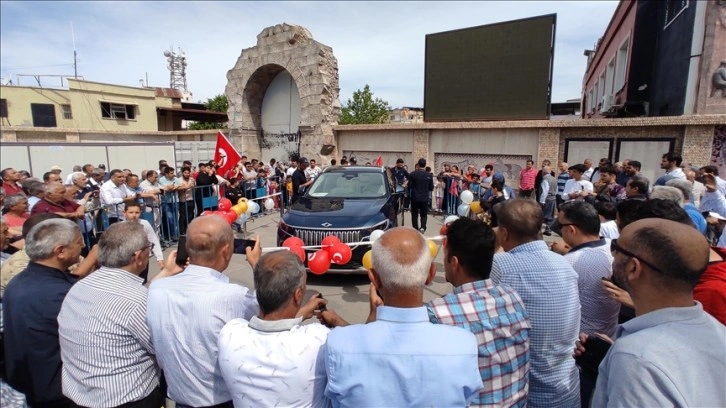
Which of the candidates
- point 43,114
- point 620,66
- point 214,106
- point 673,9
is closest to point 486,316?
point 673,9

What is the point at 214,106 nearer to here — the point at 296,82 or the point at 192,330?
the point at 296,82

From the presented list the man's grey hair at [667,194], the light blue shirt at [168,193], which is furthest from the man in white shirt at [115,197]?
the man's grey hair at [667,194]

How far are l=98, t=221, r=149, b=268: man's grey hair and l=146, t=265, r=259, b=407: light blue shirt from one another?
1.27 ft

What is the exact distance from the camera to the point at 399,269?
149 cm

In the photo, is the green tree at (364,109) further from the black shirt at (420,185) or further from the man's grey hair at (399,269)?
the man's grey hair at (399,269)

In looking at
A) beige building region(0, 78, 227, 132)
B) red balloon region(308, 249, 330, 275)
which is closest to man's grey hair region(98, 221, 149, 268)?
red balloon region(308, 249, 330, 275)

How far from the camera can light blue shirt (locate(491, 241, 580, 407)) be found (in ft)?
6.55

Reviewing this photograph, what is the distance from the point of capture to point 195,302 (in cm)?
181

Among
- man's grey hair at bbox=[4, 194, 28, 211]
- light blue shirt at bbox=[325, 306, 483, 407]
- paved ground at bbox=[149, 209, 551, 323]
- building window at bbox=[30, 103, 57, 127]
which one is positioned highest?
building window at bbox=[30, 103, 57, 127]

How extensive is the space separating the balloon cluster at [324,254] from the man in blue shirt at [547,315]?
7.94 ft

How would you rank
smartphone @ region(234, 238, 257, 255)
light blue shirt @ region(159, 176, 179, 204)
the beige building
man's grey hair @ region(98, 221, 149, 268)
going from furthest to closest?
the beige building
light blue shirt @ region(159, 176, 179, 204)
smartphone @ region(234, 238, 257, 255)
man's grey hair @ region(98, 221, 149, 268)

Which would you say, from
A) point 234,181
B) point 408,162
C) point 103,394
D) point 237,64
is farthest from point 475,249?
point 237,64

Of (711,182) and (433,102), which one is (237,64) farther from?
(711,182)

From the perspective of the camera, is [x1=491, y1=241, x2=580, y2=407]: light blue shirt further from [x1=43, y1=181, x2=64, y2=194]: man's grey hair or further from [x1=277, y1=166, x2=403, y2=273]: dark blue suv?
[x1=43, y1=181, x2=64, y2=194]: man's grey hair
